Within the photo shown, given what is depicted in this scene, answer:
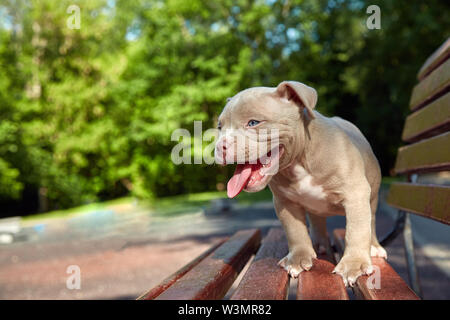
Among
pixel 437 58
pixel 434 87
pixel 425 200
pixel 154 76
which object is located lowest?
pixel 425 200

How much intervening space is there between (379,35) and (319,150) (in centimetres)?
Result: 2310

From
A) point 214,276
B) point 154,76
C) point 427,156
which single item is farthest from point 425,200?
point 154,76

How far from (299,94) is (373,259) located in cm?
106

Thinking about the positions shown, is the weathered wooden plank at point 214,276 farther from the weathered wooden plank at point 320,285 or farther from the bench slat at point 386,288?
the bench slat at point 386,288

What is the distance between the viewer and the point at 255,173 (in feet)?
6.75

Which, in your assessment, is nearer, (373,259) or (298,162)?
(298,162)

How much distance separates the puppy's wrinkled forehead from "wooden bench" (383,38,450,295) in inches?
35.7

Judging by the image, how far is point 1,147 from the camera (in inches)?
797

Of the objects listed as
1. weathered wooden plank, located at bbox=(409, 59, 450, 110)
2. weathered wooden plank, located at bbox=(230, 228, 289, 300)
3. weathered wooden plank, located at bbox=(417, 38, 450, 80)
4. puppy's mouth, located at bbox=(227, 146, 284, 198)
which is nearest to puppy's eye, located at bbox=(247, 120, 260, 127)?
puppy's mouth, located at bbox=(227, 146, 284, 198)

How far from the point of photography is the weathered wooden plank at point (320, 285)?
5.42 feet

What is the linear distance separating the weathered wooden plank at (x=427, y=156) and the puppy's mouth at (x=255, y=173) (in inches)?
34.0

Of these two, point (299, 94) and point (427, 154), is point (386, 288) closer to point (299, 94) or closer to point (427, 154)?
point (299, 94)

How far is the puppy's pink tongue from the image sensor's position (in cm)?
200

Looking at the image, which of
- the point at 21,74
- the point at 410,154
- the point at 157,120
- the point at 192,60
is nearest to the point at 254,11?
the point at 192,60
